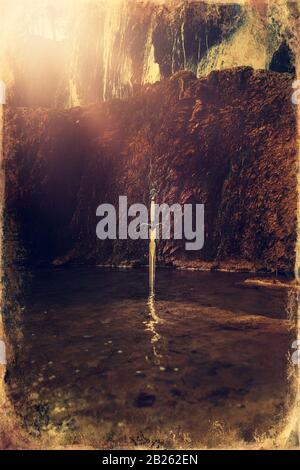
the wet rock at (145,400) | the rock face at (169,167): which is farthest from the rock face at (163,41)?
the wet rock at (145,400)

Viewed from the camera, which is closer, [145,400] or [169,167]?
[145,400]

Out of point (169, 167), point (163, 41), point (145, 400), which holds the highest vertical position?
point (163, 41)

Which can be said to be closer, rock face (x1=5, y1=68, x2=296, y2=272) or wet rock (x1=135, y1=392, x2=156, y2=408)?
wet rock (x1=135, y1=392, x2=156, y2=408)

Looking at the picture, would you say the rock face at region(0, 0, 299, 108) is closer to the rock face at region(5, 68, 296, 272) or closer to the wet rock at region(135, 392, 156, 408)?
the rock face at region(5, 68, 296, 272)

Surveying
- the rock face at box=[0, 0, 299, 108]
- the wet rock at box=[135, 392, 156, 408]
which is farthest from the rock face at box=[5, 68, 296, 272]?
the wet rock at box=[135, 392, 156, 408]

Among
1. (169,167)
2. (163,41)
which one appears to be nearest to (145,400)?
(169,167)

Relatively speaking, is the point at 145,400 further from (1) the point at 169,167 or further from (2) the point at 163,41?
(2) the point at 163,41

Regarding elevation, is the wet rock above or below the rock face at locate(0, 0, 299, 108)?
below

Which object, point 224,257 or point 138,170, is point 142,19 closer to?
point 138,170

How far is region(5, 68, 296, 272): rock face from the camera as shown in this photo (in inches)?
587

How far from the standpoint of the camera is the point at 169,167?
1702 cm

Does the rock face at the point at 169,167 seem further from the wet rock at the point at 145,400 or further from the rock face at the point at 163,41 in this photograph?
the wet rock at the point at 145,400

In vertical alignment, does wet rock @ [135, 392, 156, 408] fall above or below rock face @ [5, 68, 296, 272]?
below

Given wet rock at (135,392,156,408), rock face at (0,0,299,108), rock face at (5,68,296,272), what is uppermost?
rock face at (0,0,299,108)
